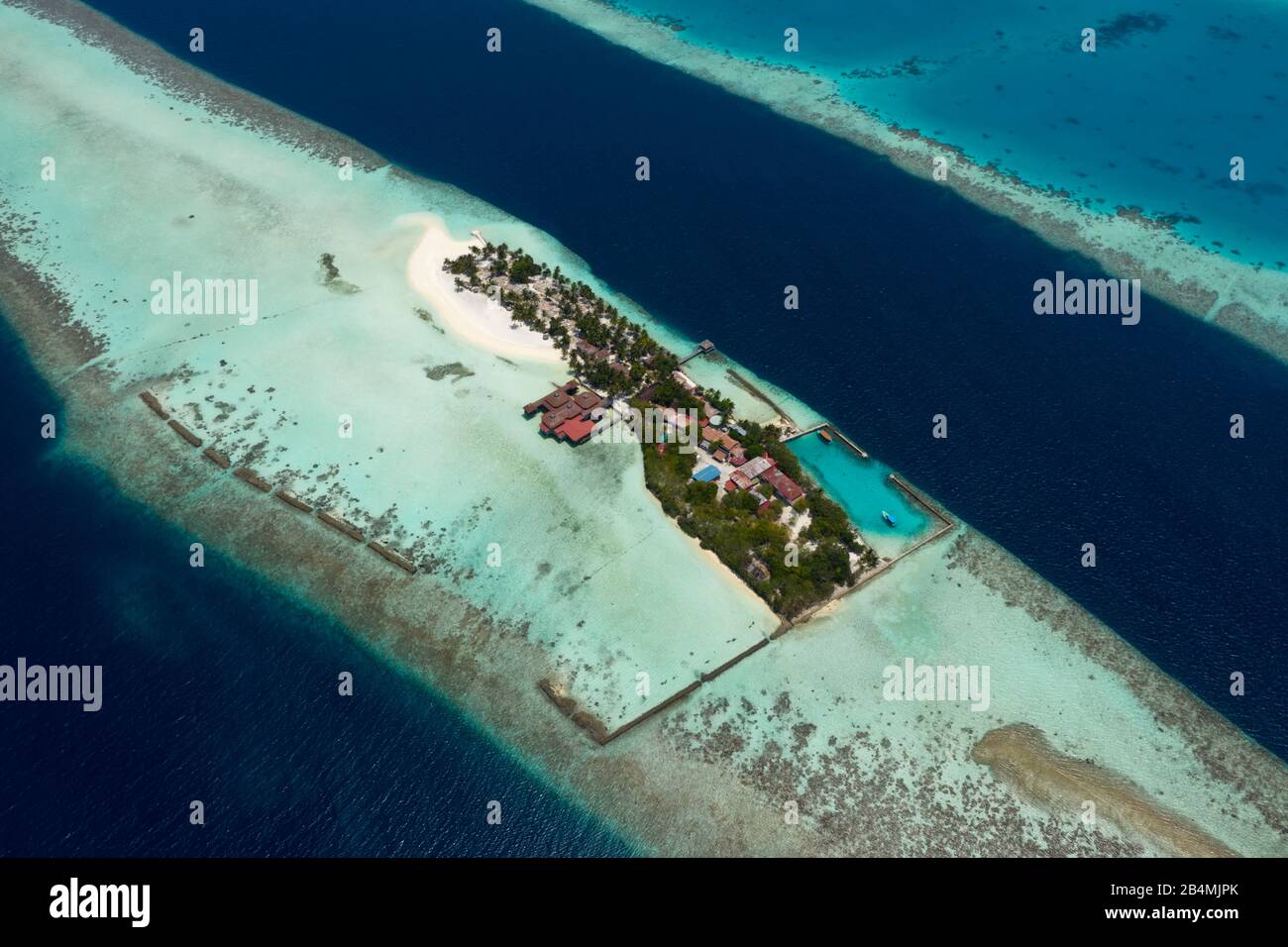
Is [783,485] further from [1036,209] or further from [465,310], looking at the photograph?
[1036,209]

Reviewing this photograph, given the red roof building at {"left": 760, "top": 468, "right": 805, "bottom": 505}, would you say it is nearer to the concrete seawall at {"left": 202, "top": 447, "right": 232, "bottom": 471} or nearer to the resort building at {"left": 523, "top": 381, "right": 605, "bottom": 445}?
the resort building at {"left": 523, "top": 381, "right": 605, "bottom": 445}

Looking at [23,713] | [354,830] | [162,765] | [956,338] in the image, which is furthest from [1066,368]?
[23,713]

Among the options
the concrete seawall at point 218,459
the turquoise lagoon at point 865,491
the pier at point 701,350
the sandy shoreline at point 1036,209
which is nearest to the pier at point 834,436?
the turquoise lagoon at point 865,491

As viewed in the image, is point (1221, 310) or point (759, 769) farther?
point (1221, 310)

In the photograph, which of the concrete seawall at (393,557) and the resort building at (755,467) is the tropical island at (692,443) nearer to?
the resort building at (755,467)

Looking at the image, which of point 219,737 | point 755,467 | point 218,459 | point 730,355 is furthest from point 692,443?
point 219,737

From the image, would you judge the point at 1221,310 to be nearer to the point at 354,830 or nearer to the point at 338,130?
the point at 354,830

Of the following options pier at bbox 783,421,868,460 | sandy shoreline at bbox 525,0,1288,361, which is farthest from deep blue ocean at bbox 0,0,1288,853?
sandy shoreline at bbox 525,0,1288,361
